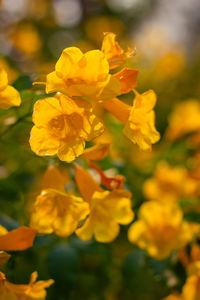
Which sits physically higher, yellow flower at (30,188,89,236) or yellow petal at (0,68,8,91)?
yellow petal at (0,68,8,91)

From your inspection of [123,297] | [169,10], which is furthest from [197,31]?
[123,297]

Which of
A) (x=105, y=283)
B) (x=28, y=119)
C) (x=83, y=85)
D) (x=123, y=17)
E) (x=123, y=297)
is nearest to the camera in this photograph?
(x=83, y=85)

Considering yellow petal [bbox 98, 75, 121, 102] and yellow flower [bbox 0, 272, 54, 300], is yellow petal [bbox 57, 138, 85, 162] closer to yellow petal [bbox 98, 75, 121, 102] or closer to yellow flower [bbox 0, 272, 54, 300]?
yellow petal [bbox 98, 75, 121, 102]

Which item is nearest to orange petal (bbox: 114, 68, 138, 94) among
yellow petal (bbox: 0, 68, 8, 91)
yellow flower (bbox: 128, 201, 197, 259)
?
yellow petal (bbox: 0, 68, 8, 91)

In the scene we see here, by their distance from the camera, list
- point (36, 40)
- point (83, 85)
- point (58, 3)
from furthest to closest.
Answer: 1. point (58, 3)
2. point (36, 40)
3. point (83, 85)

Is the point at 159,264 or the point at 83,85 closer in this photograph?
the point at 83,85

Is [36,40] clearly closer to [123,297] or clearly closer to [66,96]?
[123,297]
